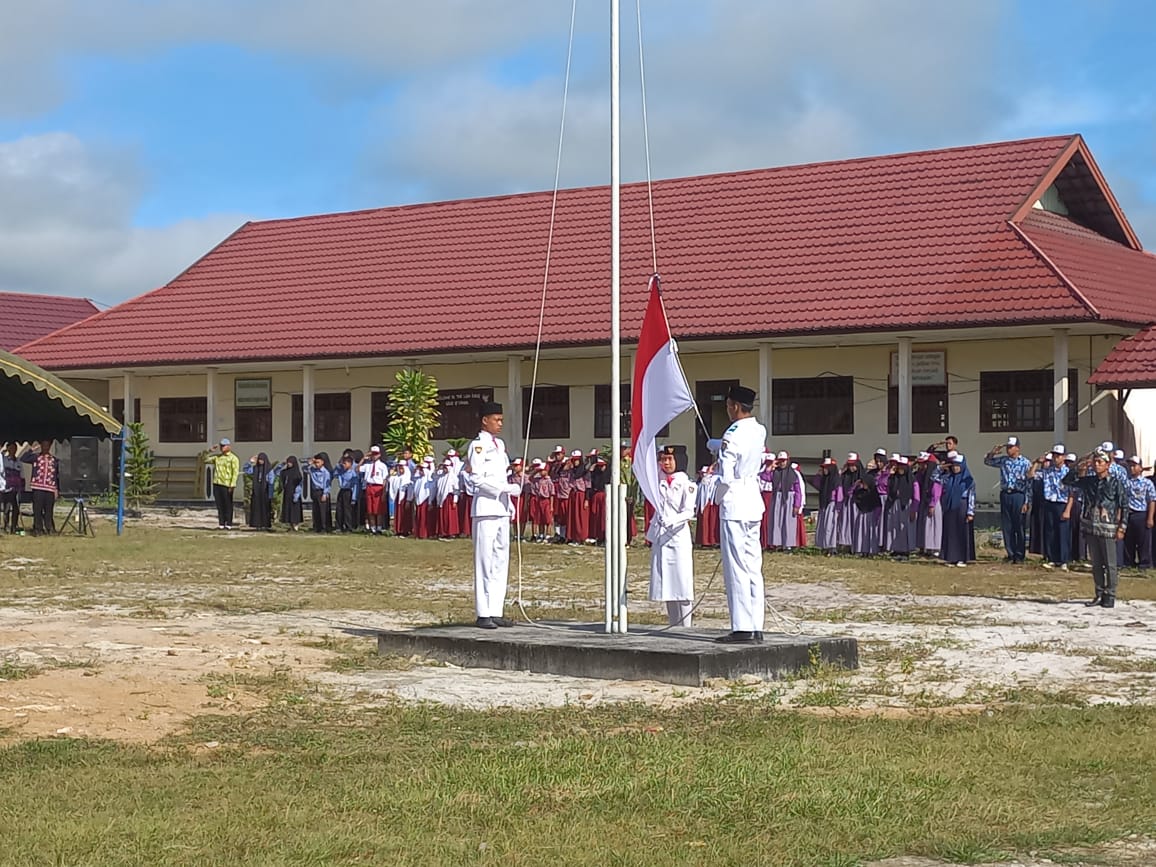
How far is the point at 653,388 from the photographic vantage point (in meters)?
13.1

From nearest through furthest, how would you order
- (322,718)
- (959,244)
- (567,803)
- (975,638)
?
(567,803), (322,718), (975,638), (959,244)

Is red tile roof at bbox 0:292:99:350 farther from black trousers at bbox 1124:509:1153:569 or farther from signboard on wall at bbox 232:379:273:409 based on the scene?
black trousers at bbox 1124:509:1153:569

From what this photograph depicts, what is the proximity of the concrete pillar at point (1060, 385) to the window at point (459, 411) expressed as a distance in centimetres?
1230

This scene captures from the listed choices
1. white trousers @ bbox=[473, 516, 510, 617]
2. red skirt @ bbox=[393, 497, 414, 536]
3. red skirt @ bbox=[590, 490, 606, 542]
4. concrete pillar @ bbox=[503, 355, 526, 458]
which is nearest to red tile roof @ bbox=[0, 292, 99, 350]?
concrete pillar @ bbox=[503, 355, 526, 458]

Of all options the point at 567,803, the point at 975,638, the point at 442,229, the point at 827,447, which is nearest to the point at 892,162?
the point at 827,447

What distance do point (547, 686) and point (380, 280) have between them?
2827 centimetres

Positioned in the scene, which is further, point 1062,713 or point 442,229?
point 442,229

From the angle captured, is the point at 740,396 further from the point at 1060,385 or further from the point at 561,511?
the point at 1060,385

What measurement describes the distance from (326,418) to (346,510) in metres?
8.29

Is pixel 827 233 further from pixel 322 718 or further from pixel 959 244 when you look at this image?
pixel 322 718


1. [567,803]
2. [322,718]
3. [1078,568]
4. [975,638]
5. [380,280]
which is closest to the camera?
[567,803]

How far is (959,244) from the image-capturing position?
31.9 meters

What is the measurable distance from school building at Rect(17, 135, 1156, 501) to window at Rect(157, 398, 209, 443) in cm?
6

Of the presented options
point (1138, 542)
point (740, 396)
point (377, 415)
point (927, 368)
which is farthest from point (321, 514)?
point (740, 396)
